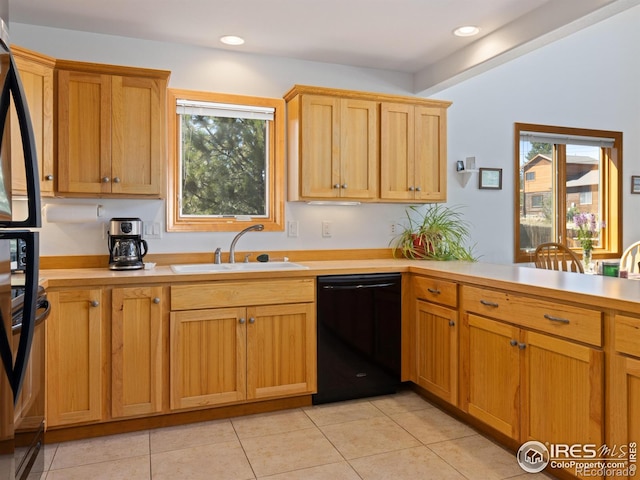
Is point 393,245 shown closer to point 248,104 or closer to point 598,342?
point 248,104

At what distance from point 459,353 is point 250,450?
4.23ft

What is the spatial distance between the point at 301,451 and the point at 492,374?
3.53 ft

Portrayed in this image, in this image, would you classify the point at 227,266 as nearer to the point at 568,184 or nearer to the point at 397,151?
the point at 397,151

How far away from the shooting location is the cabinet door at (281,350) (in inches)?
115

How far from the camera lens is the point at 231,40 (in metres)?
3.28

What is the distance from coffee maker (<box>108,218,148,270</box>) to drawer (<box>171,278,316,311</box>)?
1.31 ft

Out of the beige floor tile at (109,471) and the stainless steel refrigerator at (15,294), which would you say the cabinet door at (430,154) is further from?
the stainless steel refrigerator at (15,294)

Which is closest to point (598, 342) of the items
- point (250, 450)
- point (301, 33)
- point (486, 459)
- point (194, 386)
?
point (486, 459)

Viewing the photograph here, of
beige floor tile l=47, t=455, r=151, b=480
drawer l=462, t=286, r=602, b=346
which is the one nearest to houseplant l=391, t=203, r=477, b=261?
drawer l=462, t=286, r=602, b=346

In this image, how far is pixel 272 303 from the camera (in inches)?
116

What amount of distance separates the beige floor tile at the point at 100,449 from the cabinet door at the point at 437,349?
1.73 metres

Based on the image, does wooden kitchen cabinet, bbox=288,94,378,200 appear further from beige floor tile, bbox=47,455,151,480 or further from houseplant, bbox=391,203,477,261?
beige floor tile, bbox=47,455,151,480

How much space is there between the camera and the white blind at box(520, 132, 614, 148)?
4.51 m

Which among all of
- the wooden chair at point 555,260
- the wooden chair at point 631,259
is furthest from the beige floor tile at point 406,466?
the wooden chair at point 631,259
